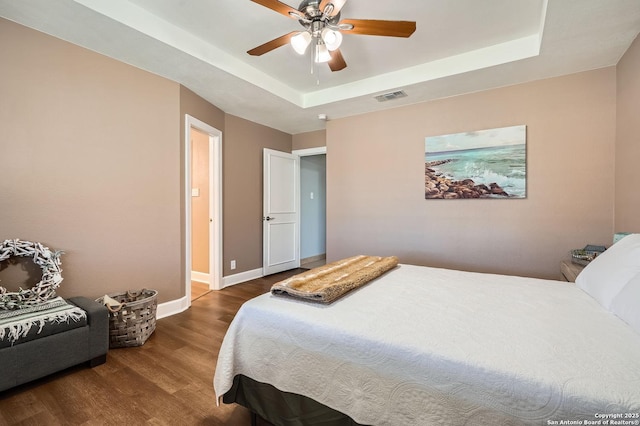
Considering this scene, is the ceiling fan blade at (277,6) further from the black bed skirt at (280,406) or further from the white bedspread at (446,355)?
the black bed skirt at (280,406)

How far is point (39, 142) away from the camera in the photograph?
2.27 metres

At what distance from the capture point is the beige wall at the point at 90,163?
2174 millimetres

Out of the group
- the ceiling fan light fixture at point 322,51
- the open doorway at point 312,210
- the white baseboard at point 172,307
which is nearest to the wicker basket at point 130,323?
the white baseboard at point 172,307

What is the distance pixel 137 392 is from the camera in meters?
1.82

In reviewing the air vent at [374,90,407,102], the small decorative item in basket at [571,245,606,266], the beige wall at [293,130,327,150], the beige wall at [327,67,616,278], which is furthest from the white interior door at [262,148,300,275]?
the small decorative item in basket at [571,245,606,266]

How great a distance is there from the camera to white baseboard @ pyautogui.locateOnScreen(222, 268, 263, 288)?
420cm

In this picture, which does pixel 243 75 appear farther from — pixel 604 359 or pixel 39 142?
pixel 604 359

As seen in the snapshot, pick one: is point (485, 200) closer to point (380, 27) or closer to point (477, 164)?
point (477, 164)

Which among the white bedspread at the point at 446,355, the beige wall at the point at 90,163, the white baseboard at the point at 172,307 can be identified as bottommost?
the white baseboard at the point at 172,307

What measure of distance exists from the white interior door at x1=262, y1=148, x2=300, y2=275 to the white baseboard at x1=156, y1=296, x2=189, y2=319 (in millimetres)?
1645

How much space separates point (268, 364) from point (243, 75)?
9.35 ft

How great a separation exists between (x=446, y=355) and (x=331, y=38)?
6.94 feet

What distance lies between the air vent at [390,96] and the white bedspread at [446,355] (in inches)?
99.7

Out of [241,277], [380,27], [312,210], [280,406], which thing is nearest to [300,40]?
[380,27]
